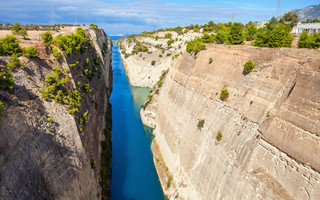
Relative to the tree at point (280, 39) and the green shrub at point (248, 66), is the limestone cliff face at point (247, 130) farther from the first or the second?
the tree at point (280, 39)

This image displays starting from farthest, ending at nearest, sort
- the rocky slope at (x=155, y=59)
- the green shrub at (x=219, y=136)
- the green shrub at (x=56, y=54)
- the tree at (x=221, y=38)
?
the rocky slope at (x=155, y=59) < the tree at (x=221, y=38) < the green shrub at (x=219, y=136) < the green shrub at (x=56, y=54)

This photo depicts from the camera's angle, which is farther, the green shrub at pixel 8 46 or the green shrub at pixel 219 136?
the green shrub at pixel 219 136

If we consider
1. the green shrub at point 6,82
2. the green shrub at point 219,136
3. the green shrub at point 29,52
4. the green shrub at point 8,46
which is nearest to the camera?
the green shrub at point 6,82

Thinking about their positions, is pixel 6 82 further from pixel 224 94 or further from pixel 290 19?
pixel 290 19

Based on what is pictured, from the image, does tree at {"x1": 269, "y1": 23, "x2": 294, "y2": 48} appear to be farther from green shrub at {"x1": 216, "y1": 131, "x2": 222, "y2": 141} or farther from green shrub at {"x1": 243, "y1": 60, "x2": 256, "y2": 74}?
green shrub at {"x1": 216, "y1": 131, "x2": 222, "y2": 141}

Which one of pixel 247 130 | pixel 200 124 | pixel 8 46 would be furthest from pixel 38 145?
pixel 200 124

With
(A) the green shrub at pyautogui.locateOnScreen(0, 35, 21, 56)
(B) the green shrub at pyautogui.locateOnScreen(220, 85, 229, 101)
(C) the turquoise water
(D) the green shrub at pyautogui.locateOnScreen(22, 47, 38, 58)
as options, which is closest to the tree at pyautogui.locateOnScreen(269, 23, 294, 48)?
(B) the green shrub at pyautogui.locateOnScreen(220, 85, 229, 101)

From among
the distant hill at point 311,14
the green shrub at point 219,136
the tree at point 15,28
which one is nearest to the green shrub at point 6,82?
the tree at point 15,28
